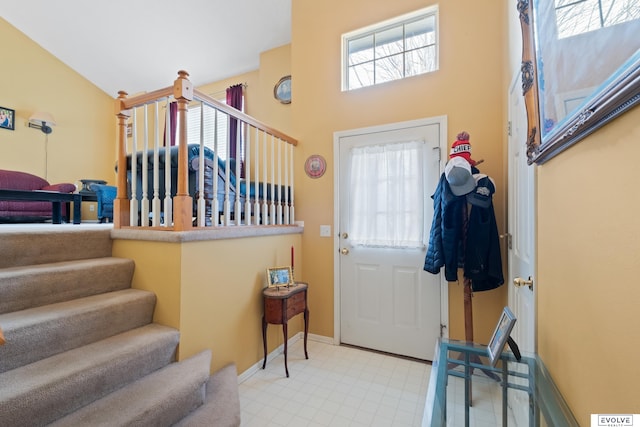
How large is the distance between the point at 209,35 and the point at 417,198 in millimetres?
3635

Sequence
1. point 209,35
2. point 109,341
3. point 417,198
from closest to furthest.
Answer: point 109,341
point 417,198
point 209,35

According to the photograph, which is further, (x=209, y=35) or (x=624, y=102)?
(x=209, y=35)

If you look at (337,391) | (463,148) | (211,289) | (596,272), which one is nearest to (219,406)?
(211,289)

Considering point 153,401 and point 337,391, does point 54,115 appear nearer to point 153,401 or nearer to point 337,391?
point 153,401

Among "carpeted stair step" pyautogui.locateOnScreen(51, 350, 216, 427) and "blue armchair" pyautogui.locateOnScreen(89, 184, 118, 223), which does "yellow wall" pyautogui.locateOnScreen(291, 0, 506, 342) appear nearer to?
"carpeted stair step" pyautogui.locateOnScreen(51, 350, 216, 427)

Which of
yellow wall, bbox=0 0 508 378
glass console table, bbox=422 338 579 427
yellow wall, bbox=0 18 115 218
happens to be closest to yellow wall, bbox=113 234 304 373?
yellow wall, bbox=0 0 508 378

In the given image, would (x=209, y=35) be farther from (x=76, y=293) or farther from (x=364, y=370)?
(x=364, y=370)

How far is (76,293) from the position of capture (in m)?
1.63

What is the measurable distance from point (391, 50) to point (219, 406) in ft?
10.7

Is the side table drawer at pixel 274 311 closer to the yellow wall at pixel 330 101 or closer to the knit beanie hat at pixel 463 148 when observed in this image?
the yellow wall at pixel 330 101

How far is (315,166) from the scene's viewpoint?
293 centimetres

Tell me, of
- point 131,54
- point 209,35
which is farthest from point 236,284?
point 131,54

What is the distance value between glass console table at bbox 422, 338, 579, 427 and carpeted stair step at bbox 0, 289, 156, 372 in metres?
1.66

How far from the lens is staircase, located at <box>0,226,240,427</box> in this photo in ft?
3.72
